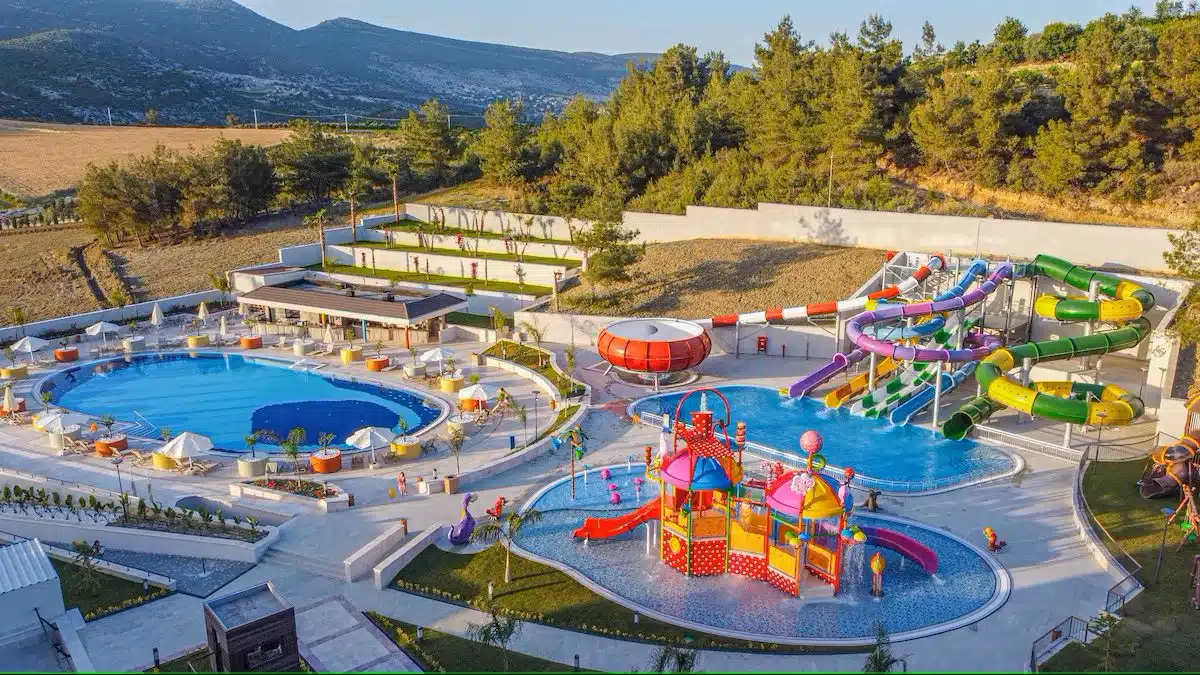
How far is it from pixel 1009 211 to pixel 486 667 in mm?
38827

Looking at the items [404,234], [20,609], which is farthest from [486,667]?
[404,234]

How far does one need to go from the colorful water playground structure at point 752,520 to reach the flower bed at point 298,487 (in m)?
9.08

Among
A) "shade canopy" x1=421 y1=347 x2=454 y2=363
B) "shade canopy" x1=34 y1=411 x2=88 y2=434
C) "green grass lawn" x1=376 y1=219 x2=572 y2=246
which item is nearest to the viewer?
"shade canopy" x1=34 y1=411 x2=88 y2=434

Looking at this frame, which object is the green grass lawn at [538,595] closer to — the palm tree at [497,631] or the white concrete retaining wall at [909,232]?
the palm tree at [497,631]

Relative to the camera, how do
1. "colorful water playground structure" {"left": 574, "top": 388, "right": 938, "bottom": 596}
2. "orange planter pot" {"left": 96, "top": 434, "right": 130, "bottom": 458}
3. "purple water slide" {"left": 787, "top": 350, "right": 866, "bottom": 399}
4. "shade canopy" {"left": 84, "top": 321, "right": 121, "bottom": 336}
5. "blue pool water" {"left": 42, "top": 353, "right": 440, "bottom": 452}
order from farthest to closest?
"shade canopy" {"left": 84, "top": 321, "right": 121, "bottom": 336}
"purple water slide" {"left": 787, "top": 350, "right": 866, "bottom": 399}
"blue pool water" {"left": 42, "top": 353, "right": 440, "bottom": 452}
"orange planter pot" {"left": 96, "top": 434, "right": 130, "bottom": 458}
"colorful water playground structure" {"left": 574, "top": 388, "right": 938, "bottom": 596}

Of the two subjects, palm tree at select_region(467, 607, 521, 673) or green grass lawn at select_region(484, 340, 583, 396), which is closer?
palm tree at select_region(467, 607, 521, 673)

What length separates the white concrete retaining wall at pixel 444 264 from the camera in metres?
44.5

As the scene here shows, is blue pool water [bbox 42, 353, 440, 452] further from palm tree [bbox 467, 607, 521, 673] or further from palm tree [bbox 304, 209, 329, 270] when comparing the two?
palm tree [bbox 304, 209, 329, 270]

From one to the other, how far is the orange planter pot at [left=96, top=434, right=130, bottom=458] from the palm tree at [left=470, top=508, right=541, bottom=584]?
12.7m

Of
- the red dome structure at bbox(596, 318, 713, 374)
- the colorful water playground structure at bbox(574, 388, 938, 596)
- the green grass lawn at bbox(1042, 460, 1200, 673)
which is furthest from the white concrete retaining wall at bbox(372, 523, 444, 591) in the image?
the green grass lawn at bbox(1042, 460, 1200, 673)

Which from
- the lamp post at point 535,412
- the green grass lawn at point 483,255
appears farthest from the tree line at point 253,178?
the lamp post at point 535,412

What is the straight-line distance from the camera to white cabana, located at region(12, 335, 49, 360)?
33844mm

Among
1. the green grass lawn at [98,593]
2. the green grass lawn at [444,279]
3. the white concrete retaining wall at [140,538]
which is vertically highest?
the green grass lawn at [444,279]

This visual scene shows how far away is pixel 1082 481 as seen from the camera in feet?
72.7
